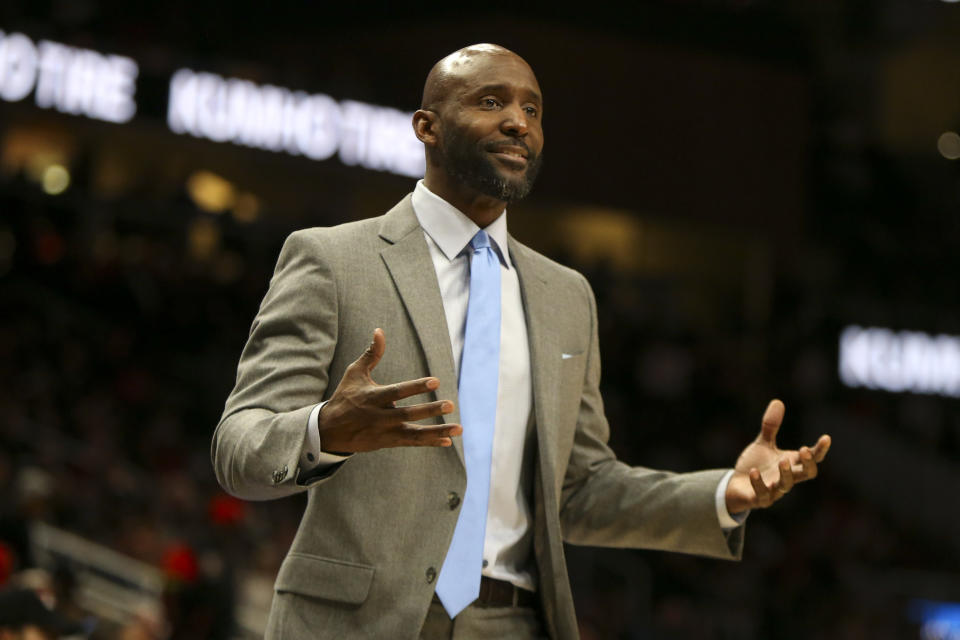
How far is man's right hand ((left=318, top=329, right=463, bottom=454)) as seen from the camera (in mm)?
1970

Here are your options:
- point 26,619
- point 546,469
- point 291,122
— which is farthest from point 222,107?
point 546,469

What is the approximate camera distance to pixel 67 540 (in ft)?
26.0

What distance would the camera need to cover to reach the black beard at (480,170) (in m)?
2.49

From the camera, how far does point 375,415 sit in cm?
199

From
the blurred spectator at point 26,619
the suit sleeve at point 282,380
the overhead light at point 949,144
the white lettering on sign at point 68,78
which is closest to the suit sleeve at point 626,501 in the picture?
the suit sleeve at point 282,380

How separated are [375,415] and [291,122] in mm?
11791

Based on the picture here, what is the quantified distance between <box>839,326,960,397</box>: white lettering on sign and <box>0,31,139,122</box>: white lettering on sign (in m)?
8.76

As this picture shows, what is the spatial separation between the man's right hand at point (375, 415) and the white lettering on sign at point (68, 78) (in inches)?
424

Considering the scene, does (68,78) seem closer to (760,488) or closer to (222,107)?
(222,107)

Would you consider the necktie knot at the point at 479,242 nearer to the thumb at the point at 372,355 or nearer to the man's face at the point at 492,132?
the man's face at the point at 492,132

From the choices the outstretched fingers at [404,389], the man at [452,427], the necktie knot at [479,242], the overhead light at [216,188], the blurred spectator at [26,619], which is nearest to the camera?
the outstretched fingers at [404,389]

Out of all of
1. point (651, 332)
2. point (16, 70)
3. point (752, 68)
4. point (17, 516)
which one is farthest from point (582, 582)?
point (752, 68)

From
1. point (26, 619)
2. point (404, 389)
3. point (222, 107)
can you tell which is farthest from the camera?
point (222, 107)

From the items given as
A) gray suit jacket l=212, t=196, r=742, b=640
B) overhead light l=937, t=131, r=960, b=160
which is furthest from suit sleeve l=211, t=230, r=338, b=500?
overhead light l=937, t=131, r=960, b=160
